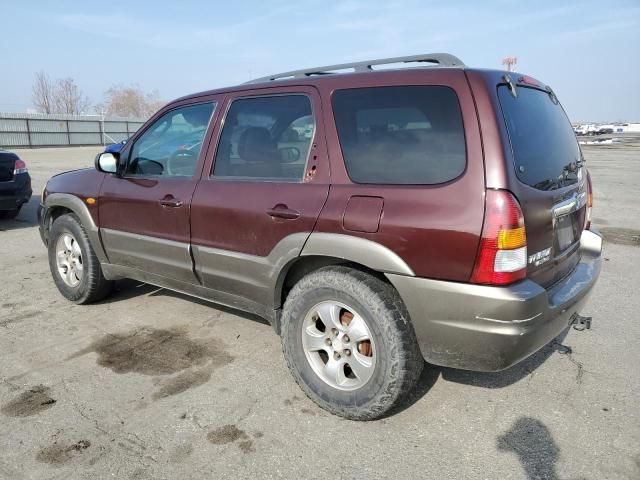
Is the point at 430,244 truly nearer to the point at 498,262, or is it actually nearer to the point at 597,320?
the point at 498,262

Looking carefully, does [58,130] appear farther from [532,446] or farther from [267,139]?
[532,446]

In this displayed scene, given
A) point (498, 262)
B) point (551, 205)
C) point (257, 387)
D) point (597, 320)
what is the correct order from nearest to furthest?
point (498, 262), point (551, 205), point (257, 387), point (597, 320)

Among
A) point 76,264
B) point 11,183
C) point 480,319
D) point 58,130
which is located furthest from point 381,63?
point 58,130

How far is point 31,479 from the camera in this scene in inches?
88.3

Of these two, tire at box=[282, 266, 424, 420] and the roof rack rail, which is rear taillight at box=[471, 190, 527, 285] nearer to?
tire at box=[282, 266, 424, 420]

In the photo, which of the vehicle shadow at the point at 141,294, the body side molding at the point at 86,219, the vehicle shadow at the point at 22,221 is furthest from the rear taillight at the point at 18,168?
the body side molding at the point at 86,219

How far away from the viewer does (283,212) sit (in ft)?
9.36

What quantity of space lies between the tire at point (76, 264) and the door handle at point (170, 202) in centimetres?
116

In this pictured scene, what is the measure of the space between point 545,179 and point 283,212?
1.44 m

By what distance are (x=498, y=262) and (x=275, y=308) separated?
1.45 metres

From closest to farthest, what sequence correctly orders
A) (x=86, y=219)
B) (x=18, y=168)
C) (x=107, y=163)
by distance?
(x=107, y=163)
(x=86, y=219)
(x=18, y=168)

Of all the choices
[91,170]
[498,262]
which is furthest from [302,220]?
[91,170]

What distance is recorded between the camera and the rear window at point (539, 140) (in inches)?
93.9

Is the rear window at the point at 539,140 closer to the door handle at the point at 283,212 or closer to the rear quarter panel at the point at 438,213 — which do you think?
the rear quarter panel at the point at 438,213
